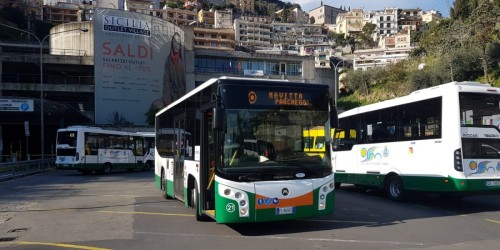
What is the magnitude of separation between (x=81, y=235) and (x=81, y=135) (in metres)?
21.5

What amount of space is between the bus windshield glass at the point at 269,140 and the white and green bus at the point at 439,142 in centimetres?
301

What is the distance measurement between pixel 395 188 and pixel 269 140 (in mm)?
6789

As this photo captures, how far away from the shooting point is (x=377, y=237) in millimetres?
8766

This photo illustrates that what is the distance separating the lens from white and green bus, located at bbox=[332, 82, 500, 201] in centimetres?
1165

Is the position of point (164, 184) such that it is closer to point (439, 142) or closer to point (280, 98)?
point (280, 98)

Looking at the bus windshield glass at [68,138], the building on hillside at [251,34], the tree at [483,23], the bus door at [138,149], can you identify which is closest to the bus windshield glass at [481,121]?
the bus windshield glass at [68,138]

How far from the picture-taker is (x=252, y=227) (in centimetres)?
1016

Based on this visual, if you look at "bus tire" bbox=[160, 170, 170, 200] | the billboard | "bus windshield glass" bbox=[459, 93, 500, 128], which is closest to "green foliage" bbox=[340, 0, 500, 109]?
"bus windshield glass" bbox=[459, 93, 500, 128]

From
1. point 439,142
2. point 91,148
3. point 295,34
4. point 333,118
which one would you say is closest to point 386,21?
point 295,34

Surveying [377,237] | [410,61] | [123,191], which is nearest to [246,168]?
[377,237]

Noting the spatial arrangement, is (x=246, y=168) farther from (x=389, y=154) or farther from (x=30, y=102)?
(x=30, y=102)

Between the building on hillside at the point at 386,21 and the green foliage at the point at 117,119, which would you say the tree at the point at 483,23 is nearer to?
the green foliage at the point at 117,119

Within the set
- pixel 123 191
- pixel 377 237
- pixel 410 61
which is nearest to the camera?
pixel 377 237

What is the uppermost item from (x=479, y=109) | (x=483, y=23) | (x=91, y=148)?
(x=483, y=23)
